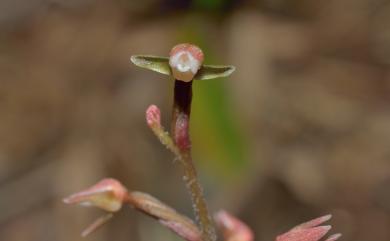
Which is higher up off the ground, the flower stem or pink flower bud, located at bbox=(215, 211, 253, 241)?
the flower stem

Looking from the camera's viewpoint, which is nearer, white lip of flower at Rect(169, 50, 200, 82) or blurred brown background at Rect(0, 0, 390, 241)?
white lip of flower at Rect(169, 50, 200, 82)

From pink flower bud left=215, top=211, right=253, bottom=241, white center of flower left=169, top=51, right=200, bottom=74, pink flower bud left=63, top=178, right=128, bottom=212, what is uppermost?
white center of flower left=169, top=51, right=200, bottom=74

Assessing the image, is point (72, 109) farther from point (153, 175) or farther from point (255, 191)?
point (255, 191)

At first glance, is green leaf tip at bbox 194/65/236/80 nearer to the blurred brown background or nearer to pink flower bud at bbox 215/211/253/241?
pink flower bud at bbox 215/211/253/241

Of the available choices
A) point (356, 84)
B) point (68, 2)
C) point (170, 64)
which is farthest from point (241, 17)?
point (170, 64)

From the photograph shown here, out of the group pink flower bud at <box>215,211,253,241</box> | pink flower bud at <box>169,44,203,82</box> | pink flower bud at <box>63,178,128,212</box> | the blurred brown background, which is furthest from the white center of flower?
the blurred brown background

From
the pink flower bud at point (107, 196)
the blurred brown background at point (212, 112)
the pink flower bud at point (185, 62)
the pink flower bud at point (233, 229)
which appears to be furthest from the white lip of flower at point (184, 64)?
the blurred brown background at point (212, 112)

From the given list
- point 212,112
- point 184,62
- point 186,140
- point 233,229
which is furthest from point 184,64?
point 212,112

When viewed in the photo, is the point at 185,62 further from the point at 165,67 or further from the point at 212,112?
the point at 212,112
